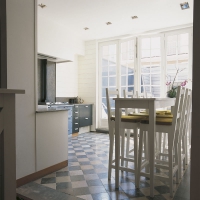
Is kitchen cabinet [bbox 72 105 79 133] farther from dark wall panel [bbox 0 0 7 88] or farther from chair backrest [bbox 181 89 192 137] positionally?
dark wall panel [bbox 0 0 7 88]

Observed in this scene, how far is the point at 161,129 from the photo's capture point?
2232mm

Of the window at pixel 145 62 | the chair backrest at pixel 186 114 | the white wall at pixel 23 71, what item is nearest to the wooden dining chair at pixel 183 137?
the chair backrest at pixel 186 114

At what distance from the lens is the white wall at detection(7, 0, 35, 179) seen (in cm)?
227

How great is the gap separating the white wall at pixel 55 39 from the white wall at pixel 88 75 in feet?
1.66

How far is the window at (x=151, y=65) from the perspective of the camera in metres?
5.54

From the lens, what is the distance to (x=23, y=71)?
95.4 inches

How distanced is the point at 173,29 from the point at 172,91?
263 cm

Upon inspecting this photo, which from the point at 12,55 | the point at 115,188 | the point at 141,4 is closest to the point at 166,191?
the point at 115,188

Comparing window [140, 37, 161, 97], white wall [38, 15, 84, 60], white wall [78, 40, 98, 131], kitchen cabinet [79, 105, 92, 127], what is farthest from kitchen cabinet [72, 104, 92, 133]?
window [140, 37, 161, 97]

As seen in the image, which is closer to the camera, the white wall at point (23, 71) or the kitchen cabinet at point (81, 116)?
the white wall at point (23, 71)

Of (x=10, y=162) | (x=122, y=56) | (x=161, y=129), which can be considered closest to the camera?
(x=10, y=162)

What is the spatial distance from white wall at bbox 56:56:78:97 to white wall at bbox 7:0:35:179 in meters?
3.39

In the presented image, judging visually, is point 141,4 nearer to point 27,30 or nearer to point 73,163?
point 27,30

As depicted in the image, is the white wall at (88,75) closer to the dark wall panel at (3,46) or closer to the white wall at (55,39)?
the white wall at (55,39)
